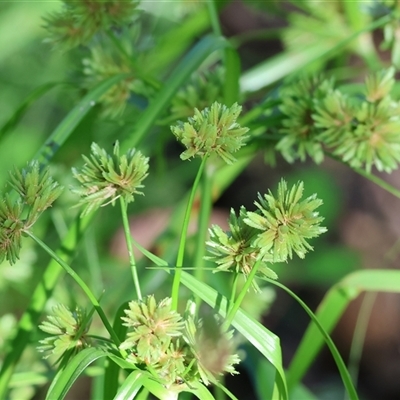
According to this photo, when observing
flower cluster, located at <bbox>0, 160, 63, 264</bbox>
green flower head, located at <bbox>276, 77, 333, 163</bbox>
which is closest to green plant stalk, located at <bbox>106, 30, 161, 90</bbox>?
green flower head, located at <bbox>276, 77, 333, 163</bbox>

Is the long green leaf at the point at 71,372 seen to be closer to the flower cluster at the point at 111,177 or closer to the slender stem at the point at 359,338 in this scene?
the flower cluster at the point at 111,177

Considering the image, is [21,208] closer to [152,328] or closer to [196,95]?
[152,328]

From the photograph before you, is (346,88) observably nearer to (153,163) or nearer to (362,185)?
(153,163)

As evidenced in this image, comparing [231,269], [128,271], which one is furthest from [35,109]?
[231,269]

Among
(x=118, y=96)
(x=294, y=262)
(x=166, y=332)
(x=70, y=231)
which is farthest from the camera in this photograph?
(x=294, y=262)

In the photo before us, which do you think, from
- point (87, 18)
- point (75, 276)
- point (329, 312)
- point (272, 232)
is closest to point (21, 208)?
point (75, 276)

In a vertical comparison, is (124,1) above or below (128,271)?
above

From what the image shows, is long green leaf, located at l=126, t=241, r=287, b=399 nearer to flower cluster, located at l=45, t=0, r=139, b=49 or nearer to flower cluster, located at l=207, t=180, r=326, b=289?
flower cluster, located at l=207, t=180, r=326, b=289

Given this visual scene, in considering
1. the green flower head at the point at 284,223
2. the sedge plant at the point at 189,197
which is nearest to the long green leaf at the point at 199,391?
the sedge plant at the point at 189,197
